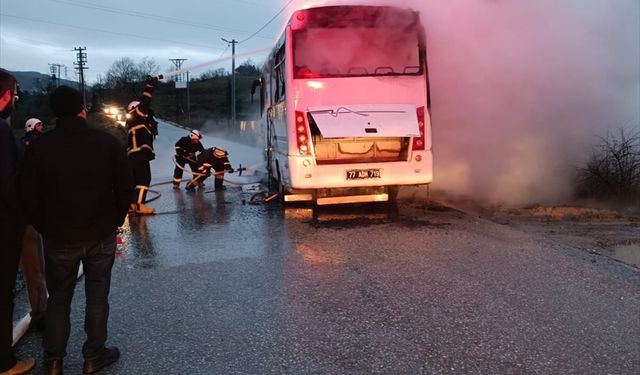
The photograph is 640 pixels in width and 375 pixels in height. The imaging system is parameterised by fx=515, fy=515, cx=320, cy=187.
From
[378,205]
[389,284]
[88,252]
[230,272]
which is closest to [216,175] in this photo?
[378,205]

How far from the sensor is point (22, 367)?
10.5ft

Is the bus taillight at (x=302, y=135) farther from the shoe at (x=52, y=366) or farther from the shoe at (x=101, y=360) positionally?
the shoe at (x=52, y=366)

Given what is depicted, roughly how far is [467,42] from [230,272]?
278 inches

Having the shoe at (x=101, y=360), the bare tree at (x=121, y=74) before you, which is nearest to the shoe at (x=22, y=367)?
the shoe at (x=101, y=360)

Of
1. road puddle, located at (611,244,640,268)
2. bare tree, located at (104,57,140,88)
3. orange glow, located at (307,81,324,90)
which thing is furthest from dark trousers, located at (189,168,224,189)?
bare tree, located at (104,57,140,88)

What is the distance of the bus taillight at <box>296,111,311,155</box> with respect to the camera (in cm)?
777

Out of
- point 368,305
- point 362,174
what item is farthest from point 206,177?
point 368,305

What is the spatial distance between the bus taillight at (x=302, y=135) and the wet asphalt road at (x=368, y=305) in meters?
1.23

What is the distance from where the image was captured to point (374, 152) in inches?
320

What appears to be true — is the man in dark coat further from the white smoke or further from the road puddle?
the white smoke

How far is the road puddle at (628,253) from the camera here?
6164 millimetres

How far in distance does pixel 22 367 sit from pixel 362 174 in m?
5.46

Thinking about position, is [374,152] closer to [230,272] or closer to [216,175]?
[230,272]

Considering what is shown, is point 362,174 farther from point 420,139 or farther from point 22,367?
point 22,367
